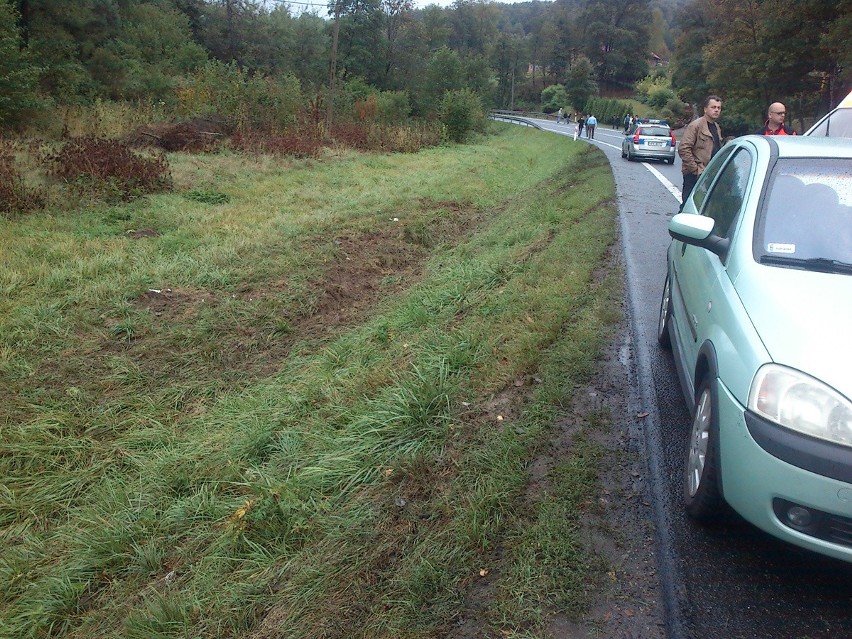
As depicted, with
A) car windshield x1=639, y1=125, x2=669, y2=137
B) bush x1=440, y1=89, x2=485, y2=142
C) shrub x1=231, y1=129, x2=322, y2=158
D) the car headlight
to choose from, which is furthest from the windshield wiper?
bush x1=440, y1=89, x2=485, y2=142

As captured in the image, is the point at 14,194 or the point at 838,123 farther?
the point at 14,194

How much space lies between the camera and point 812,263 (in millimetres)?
3076

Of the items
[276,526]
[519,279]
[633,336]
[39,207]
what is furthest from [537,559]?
[39,207]

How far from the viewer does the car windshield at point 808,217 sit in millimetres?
3117

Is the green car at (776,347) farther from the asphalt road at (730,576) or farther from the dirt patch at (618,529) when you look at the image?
the dirt patch at (618,529)

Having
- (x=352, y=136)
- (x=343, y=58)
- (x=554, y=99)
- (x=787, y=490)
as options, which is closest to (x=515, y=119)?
(x=343, y=58)

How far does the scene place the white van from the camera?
6.71 metres

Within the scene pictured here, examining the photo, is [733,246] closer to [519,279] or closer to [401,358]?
[401,358]

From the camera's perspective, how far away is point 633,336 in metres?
5.30

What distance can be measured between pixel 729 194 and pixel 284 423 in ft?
11.9

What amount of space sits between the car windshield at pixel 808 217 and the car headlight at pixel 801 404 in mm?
905

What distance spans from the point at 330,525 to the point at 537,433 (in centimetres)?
132

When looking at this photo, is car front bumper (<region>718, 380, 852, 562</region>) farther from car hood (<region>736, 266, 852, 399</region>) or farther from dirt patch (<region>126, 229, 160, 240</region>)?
dirt patch (<region>126, 229, 160, 240</region>)

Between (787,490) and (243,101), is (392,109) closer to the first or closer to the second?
(243,101)
